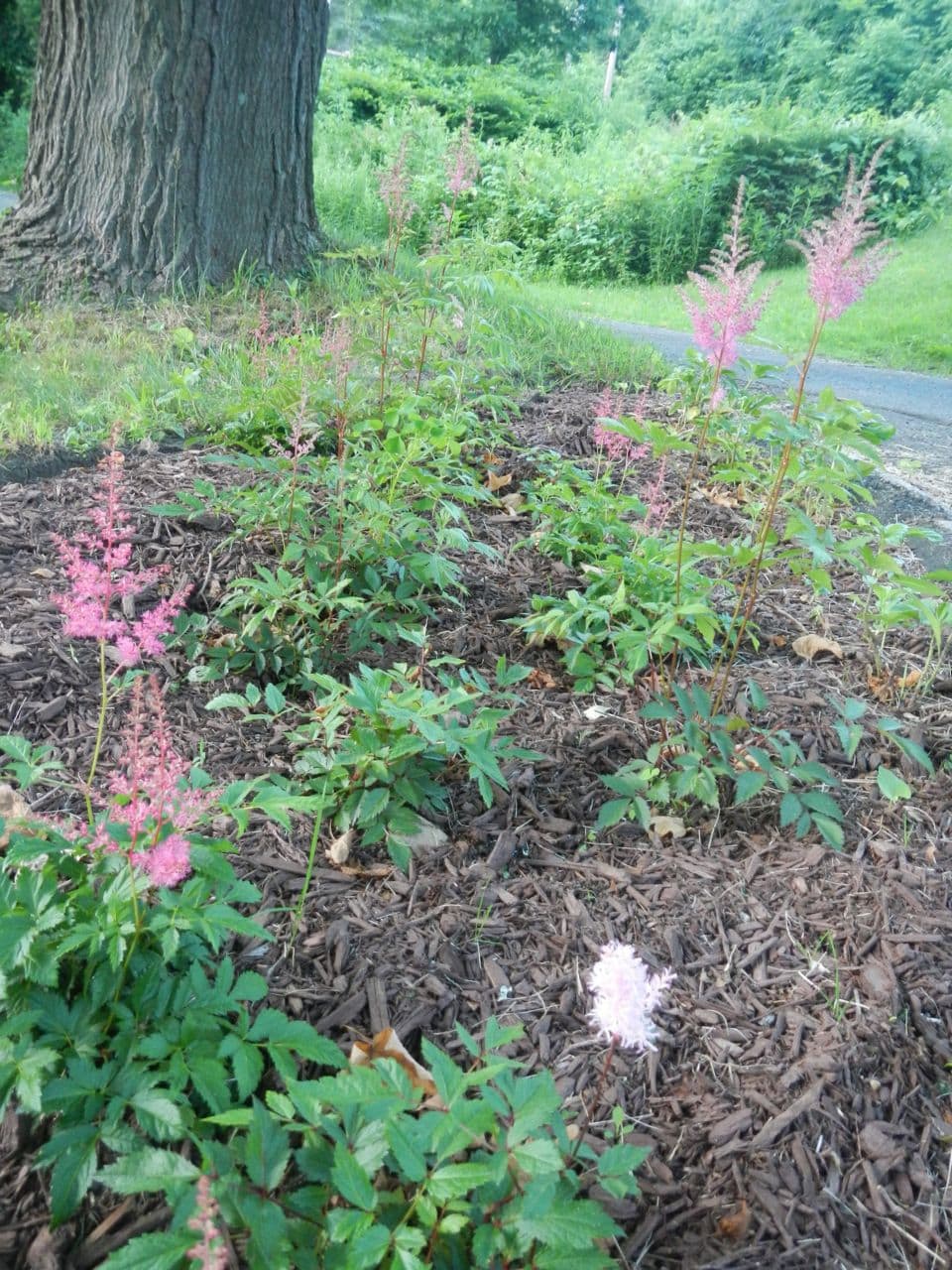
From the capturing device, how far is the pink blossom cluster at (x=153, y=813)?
1374 millimetres

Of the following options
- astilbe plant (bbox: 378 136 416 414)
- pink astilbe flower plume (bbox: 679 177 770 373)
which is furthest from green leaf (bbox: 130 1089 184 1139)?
astilbe plant (bbox: 378 136 416 414)

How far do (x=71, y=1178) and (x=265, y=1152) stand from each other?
10.8 inches

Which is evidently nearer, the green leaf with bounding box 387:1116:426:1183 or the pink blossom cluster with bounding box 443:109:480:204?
the green leaf with bounding box 387:1116:426:1183

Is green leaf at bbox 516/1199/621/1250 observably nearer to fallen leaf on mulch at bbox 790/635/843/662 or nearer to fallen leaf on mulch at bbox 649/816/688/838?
fallen leaf on mulch at bbox 649/816/688/838

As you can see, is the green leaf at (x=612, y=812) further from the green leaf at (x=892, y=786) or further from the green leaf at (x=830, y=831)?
the green leaf at (x=892, y=786)

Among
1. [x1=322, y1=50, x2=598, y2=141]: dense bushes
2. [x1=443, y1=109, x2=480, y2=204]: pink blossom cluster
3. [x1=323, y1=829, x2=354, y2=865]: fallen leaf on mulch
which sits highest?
[x1=322, y1=50, x2=598, y2=141]: dense bushes

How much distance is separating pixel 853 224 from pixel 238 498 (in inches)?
75.1

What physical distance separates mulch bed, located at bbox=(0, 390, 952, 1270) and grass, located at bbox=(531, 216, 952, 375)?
19.7 ft

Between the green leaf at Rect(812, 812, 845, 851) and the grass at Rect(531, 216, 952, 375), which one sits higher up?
the grass at Rect(531, 216, 952, 375)

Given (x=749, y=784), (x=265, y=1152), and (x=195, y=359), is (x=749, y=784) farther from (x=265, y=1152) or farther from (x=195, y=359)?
(x=195, y=359)

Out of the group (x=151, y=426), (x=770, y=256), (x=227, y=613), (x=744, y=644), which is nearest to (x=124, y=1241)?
(x=227, y=613)

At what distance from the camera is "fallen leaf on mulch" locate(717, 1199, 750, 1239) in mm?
1444

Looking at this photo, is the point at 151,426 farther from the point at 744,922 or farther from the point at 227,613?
the point at 744,922

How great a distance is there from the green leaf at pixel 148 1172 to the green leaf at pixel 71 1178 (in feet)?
0.14
